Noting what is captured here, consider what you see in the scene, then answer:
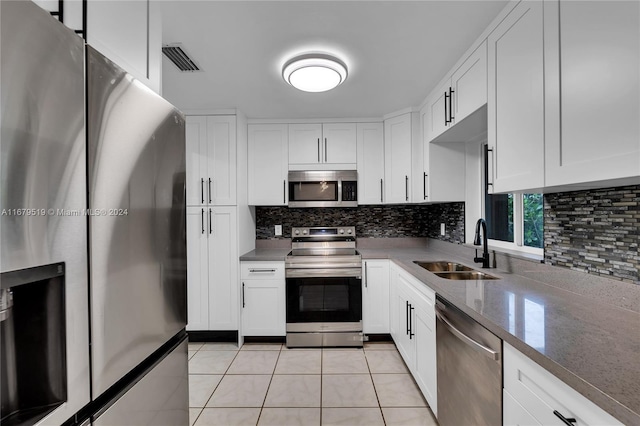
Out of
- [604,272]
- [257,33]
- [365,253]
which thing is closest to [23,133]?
[257,33]

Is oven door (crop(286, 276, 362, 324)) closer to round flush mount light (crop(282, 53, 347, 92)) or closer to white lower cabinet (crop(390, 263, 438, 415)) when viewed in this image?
white lower cabinet (crop(390, 263, 438, 415))

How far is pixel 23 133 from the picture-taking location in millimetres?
507

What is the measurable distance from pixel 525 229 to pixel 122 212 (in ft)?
7.79

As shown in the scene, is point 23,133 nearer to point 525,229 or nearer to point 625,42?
point 625,42

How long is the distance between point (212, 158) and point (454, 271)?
242 cm

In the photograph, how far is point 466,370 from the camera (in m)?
1.32

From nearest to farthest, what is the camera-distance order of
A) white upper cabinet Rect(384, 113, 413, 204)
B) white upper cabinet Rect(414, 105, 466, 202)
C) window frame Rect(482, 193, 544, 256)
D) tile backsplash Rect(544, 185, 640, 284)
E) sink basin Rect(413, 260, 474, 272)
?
tile backsplash Rect(544, 185, 640, 284) < window frame Rect(482, 193, 544, 256) < sink basin Rect(413, 260, 474, 272) < white upper cabinet Rect(414, 105, 466, 202) < white upper cabinet Rect(384, 113, 413, 204)

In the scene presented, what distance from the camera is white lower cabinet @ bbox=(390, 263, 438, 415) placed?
178cm

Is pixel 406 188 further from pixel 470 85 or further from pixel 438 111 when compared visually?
pixel 470 85

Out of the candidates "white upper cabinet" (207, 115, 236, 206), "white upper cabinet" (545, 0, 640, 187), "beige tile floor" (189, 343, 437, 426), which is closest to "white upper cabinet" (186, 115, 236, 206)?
"white upper cabinet" (207, 115, 236, 206)

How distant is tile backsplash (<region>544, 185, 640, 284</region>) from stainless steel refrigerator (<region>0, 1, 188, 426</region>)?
1793mm

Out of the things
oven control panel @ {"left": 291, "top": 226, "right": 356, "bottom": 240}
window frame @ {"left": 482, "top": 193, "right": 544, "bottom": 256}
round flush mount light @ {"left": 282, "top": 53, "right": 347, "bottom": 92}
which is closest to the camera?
round flush mount light @ {"left": 282, "top": 53, "right": 347, "bottom": 92}

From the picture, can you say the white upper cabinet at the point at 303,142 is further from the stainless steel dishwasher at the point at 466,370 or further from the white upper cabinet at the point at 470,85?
the stainless steel dishwasher at the point at 466,370

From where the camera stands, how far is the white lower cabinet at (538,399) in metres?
0.74
